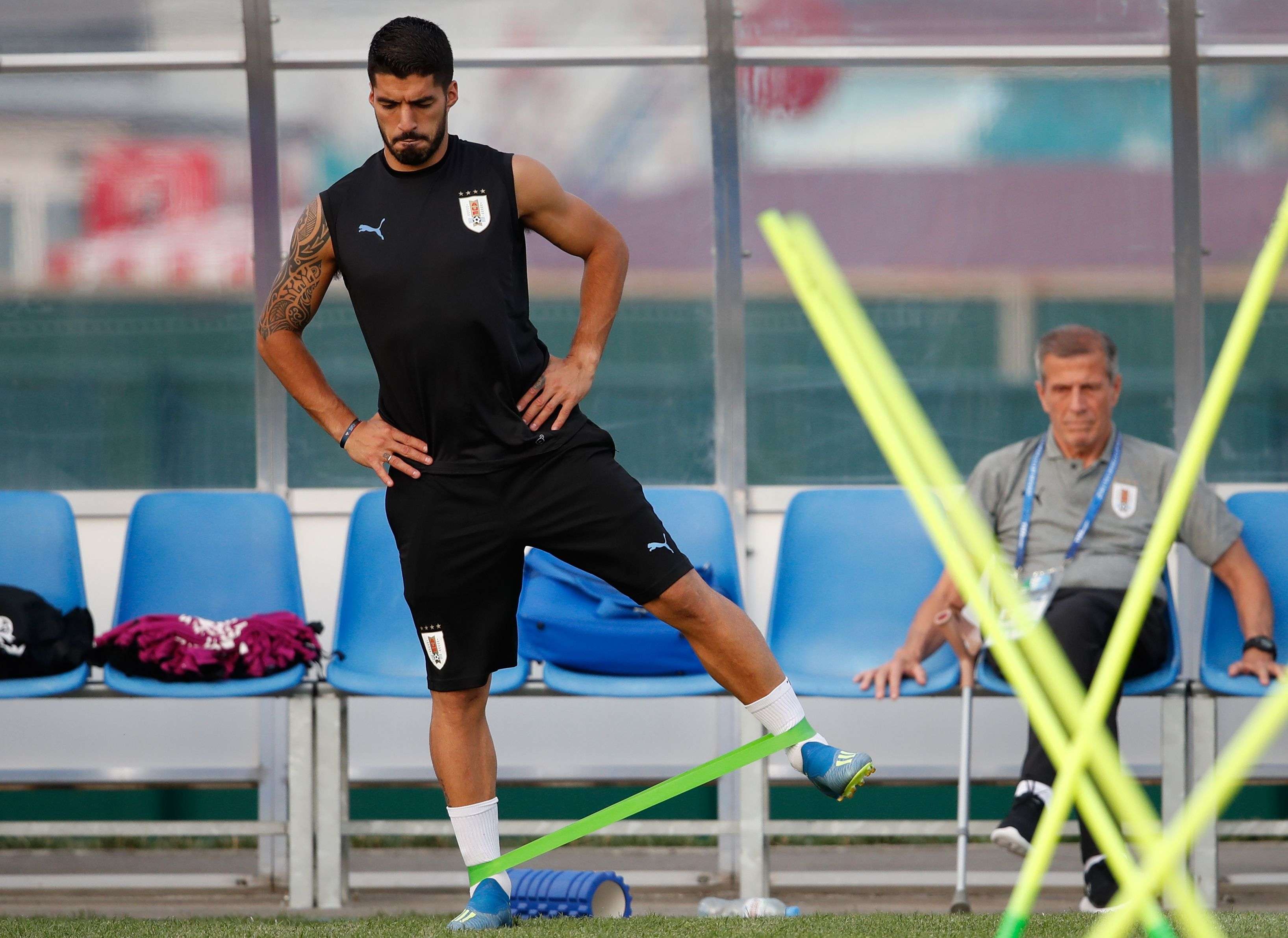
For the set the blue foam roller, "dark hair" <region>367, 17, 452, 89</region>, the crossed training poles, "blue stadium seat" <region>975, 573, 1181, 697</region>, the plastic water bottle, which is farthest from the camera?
"blue stadium seat" <region>975, 573, 1181, 697</region>

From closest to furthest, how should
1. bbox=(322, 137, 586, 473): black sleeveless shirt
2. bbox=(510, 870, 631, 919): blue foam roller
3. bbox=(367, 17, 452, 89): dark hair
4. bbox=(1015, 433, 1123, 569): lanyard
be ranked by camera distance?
bbox=(367, 17, 452, 89): dark hair, bbox=(322, 137, 586, 473): black sleeveless shirt, bbox=(510, 870, 631, 919): blue foam roller, bbox=(1015, 433, 1123, 569): lanyard

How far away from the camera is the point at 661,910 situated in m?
3.94

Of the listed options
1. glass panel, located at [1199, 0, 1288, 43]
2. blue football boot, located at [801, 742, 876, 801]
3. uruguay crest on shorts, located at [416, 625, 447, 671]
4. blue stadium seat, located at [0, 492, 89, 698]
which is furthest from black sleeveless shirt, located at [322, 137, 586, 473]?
glass panel, located at [1199, 0, 1288, 43]

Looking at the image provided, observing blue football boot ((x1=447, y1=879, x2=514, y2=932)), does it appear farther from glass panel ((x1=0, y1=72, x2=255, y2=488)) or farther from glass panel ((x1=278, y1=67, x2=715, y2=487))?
glass panel ((x1=0, y1=72, x2=255, y2=488))

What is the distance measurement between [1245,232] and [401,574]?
2884 mm

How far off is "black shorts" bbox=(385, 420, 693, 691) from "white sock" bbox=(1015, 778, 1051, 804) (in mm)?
1041

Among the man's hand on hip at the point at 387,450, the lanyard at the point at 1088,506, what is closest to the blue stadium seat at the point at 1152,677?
the lanyard at the point at 1088,506

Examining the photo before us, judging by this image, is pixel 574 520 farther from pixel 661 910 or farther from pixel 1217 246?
pixel 1217 246

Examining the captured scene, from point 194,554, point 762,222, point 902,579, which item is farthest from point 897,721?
point 762,222

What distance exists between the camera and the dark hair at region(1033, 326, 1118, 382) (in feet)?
13.0

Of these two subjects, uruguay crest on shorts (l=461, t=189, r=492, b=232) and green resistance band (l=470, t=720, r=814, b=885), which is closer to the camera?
uruguay crest on shorts (l=461, t=189, r=492, b=232)

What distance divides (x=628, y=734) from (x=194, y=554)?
1.47m

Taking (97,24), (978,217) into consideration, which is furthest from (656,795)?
(97,24)

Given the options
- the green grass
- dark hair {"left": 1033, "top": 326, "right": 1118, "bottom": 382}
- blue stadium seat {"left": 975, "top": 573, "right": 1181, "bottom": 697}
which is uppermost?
dark hair {"left": 1033, "top": 326, "right": 1118, "bottom": 382}
